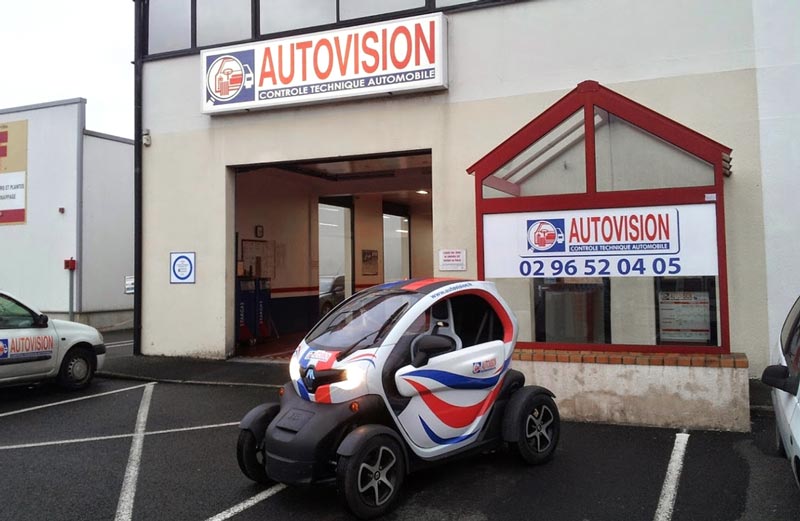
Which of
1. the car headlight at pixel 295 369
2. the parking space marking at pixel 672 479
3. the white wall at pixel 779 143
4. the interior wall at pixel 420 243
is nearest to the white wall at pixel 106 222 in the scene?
the interior wall at pixel 420 243

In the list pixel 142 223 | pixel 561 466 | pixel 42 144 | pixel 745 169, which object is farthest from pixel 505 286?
pixel 42 144

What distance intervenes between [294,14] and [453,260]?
519cm

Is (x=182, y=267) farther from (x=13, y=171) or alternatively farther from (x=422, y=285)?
(x=13, y=171)

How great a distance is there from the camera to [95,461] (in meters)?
5.95

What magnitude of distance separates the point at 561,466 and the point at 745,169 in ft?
17.5

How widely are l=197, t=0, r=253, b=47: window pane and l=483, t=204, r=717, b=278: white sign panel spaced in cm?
656

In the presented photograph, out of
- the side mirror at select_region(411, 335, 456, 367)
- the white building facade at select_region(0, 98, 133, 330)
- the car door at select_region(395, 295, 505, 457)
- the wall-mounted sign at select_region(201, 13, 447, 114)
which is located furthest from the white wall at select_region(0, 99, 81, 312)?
the side mirror at select_region(411, 335, 456, 367)

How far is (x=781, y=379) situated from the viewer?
4535 millimetres

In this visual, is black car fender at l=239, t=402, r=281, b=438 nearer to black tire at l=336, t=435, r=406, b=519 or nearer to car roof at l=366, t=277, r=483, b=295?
black tire at l=336, t=435, r=406, b=519

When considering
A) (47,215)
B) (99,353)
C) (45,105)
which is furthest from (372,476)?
(45,105)

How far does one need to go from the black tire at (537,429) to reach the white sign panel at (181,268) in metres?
8.02

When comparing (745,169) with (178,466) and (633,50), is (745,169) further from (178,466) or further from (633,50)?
(178,466)

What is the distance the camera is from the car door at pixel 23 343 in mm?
8352

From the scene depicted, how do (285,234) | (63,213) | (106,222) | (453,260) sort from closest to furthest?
1. (453,260)
2. (285,234)
3. (63,213)
4. (106,222)
